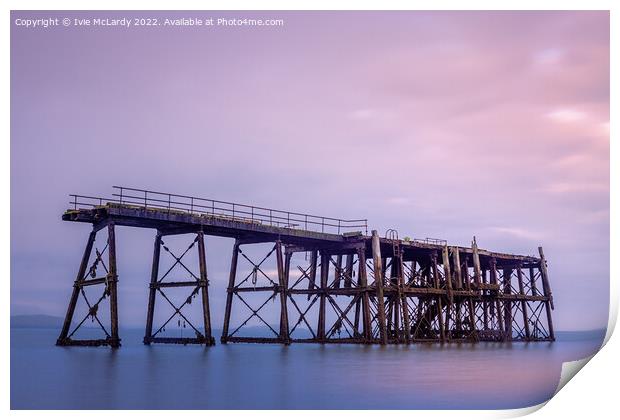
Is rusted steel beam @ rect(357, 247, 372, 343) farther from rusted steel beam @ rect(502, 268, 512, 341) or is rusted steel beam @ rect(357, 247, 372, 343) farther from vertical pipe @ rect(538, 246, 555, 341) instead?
vertical pipe @ rect(538, 246, 555, 341)

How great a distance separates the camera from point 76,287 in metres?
36.2

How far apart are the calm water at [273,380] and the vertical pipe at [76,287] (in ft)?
3.93

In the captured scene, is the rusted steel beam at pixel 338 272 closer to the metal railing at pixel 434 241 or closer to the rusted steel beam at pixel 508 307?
the metal railing at pixel 434 241

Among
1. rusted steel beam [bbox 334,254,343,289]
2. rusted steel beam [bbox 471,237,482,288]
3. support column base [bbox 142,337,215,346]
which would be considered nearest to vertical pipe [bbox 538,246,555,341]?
rusted steel beam [bbox 471,237,482,288]

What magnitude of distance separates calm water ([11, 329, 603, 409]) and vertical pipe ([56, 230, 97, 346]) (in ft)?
3.93

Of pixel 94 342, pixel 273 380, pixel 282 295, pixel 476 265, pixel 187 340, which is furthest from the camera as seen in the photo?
pixel 476 265

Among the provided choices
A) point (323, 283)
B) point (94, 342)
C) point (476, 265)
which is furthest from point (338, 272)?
point (94, 342)

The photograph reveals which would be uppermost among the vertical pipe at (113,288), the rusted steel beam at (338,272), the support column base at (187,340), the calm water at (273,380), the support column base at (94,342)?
the rusted steel beam at (338,272)

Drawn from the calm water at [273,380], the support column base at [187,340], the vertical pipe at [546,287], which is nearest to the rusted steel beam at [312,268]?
the calm water at [273,380]

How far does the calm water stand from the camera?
971 inches

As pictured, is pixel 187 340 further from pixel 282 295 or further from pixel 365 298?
pixel 365 298

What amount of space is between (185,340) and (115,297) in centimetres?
767

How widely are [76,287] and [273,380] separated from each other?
1178cm

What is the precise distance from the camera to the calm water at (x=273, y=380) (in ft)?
80.9
